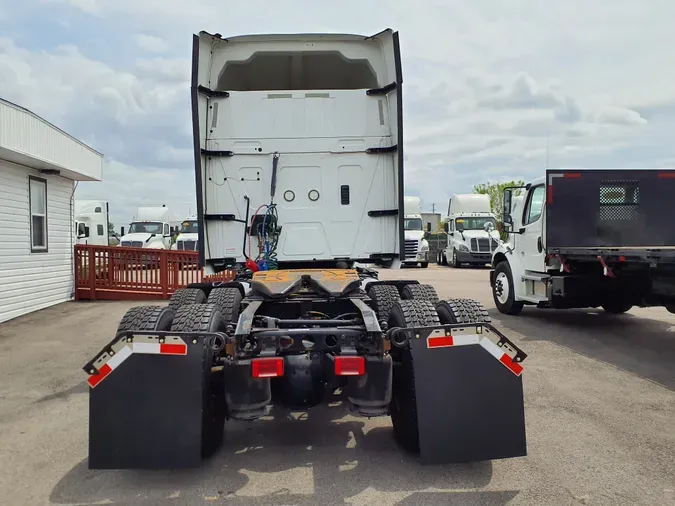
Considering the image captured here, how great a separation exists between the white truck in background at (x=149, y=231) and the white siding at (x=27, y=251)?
34.9 feet

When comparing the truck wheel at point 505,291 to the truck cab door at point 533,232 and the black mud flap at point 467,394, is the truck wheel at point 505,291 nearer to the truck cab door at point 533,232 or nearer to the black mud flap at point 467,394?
the truck cab door at point 533,232

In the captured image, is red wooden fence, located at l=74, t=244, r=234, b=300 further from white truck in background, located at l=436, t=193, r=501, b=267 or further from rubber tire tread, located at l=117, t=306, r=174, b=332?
white truck in background, located at l=436, t=193, r=501, b=267

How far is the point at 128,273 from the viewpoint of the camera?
13.8 m

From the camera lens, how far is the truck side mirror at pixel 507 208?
34.8ft

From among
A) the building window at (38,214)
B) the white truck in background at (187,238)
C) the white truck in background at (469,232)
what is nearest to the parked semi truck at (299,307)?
the building window at (38,214)

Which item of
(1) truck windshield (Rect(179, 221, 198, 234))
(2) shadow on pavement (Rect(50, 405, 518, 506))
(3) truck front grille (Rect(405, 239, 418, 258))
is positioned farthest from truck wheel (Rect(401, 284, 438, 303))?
(1) truck windshield (Rect(179, 221, 198, 234))

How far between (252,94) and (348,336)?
3411 mm

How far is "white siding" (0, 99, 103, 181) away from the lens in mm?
9852

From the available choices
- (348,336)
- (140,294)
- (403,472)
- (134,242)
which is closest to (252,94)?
(348,336)

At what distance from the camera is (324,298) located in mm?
5016

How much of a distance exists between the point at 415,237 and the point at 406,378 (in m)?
21.5

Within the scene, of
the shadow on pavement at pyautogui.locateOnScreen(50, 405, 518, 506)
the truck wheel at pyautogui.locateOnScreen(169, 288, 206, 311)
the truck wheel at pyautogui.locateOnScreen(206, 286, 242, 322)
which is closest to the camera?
the shadow on pavement at pyautogui.locateOnScreen(50, 405, 518, 506)

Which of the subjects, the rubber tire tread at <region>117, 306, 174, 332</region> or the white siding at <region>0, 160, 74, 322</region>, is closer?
the rubber tire tread at <region>117, 306, 174, 332</region>

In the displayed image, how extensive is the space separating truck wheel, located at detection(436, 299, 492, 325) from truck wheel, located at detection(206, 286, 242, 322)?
75.0 inches
